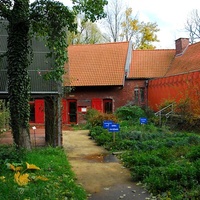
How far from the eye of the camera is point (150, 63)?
27.9m

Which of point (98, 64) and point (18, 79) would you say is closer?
point (18, 79)

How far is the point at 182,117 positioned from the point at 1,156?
1346 centimetres

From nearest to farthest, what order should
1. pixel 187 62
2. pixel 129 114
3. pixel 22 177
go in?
1. pixel 22 177
2. pixel 129 114
3. pixel 187 62

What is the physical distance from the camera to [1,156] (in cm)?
799

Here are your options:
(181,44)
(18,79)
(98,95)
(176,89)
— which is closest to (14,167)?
(18,79)

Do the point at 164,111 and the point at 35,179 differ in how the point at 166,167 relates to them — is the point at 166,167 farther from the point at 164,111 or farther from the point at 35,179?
the point at 164,111

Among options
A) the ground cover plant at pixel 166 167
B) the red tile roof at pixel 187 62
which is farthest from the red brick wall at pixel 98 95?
the ground cover plant at pixel 166 167

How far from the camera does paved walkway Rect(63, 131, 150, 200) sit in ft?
22.3

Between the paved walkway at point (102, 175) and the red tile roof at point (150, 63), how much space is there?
48.7 ft

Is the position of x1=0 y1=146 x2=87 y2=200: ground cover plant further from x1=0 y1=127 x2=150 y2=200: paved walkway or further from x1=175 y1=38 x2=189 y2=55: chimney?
x1=175 y1=38 x2=189 y2=55: chimney

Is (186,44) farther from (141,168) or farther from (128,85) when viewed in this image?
(141,168)

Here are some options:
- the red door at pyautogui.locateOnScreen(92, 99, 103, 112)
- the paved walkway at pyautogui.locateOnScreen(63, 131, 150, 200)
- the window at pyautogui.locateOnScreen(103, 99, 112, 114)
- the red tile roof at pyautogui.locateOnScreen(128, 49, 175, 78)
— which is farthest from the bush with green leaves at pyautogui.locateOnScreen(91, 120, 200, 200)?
the red tile roof at pyautogui.locateOnScreen(128, 49, 175, 78)

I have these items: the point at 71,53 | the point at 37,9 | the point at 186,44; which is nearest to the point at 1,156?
the point at 37,9

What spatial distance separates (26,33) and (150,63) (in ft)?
64.8
